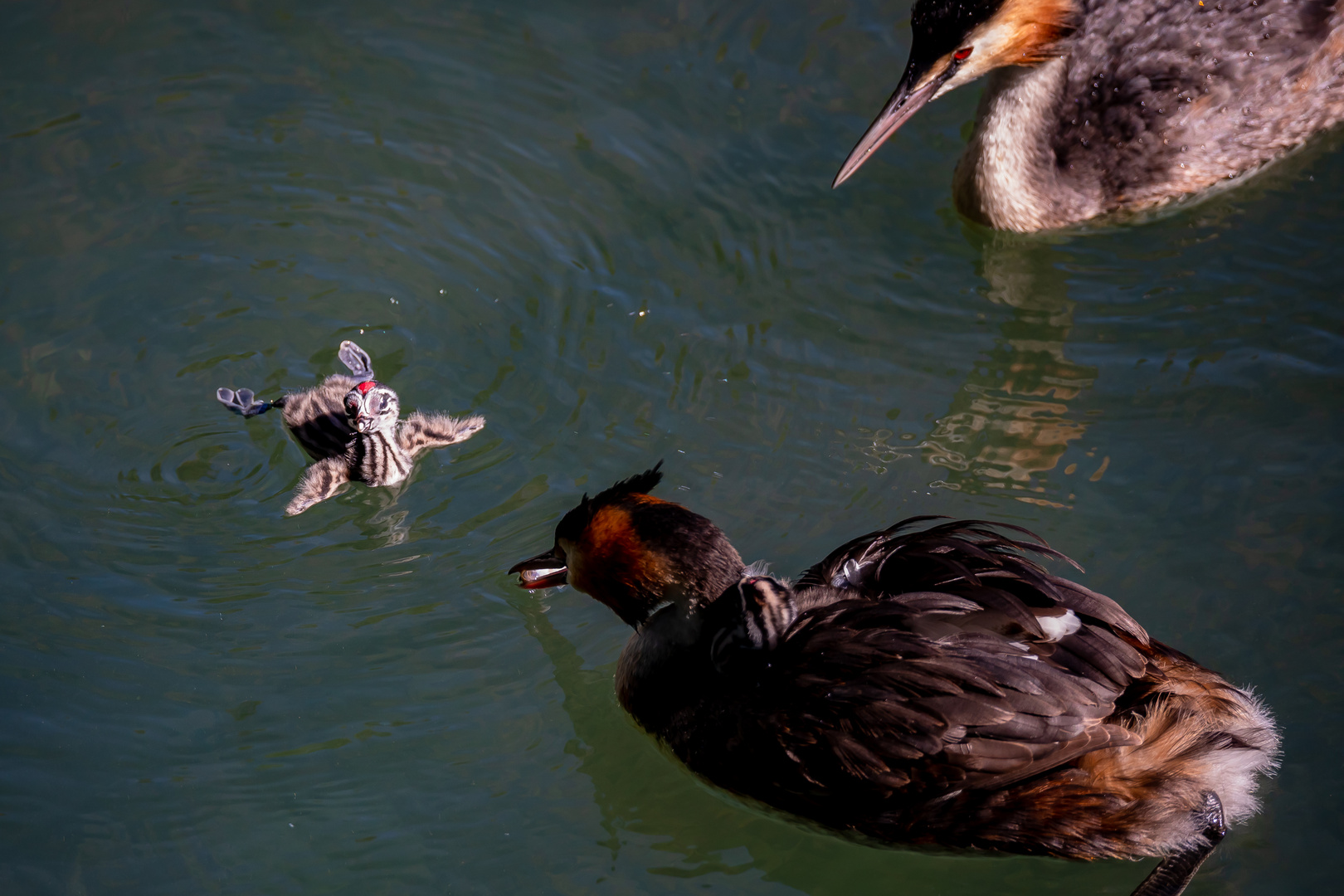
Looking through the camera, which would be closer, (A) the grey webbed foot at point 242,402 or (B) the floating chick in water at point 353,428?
(B) the floating chick in water at point 353,428

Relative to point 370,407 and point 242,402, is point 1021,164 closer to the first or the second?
point 370,407

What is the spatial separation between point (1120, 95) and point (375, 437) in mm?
3406

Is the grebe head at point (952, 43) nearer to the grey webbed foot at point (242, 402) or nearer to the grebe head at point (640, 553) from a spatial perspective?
the grebe head at point (640, 553)

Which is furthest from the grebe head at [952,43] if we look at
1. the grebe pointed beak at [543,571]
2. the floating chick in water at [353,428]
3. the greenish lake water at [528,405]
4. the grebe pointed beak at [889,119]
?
the grebe pointed beak at [543,571]

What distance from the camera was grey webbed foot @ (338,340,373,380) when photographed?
4.61 metres

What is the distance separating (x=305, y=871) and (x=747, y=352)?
249cm

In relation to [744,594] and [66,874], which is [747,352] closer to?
[744,594]

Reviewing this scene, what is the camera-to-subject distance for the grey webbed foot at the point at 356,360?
461 centimetres

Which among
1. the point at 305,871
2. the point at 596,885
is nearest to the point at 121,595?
the point at 305,871

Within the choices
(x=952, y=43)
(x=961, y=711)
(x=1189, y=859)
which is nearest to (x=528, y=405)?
(x=961, y=711)

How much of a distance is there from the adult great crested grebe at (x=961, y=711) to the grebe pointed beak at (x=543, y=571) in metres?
0.54

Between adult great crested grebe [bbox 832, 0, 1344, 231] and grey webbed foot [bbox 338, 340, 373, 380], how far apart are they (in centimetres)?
211

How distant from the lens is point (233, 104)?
582cm

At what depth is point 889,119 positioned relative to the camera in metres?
5.15
